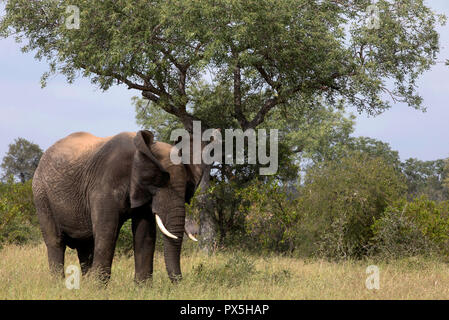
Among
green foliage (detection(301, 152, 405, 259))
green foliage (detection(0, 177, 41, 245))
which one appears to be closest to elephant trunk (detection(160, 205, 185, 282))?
green foliage (detection(301, 152, 405, 259))

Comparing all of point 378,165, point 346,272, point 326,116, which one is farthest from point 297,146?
point 346,272

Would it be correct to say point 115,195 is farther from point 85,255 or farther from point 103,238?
point 85,255

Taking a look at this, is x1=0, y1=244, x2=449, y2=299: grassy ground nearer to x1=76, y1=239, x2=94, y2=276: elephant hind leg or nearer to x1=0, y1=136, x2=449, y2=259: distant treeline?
x1=76, y1=239, x2=94, y2=276: elephant hind leg

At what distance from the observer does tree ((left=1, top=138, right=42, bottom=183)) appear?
5225 cm

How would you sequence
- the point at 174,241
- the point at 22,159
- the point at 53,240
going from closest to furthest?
1. the point at 174,241
2. the point at 53,240
3. the point at 22,159

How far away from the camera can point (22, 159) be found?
53.0 metres

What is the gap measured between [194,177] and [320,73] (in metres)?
13.2

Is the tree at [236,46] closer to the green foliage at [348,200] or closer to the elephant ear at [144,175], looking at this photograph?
the green foliage at [348,200]

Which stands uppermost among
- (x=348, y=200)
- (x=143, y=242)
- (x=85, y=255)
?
(x=348, y=200)

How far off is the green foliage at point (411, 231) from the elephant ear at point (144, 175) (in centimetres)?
857

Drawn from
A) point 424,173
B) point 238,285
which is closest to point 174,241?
point 238,285

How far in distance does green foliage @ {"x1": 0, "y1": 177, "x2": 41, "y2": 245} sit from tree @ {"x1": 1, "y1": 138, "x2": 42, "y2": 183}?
29494mm

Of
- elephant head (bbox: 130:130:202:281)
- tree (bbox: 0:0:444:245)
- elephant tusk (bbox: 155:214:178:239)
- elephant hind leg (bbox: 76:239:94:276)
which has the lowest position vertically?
elephant hind leg (bbox: 76:239:94:276)

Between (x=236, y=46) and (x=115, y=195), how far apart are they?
12.1 meters
